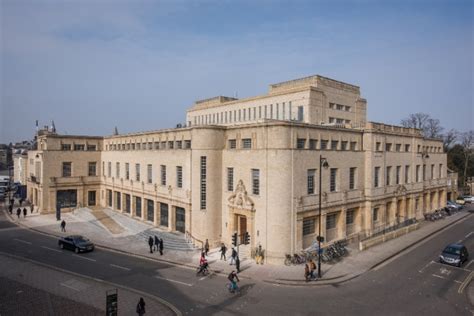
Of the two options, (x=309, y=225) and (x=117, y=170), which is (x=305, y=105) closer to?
(x=309, y=225)

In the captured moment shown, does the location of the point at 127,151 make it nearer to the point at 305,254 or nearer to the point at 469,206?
the point at 305,254

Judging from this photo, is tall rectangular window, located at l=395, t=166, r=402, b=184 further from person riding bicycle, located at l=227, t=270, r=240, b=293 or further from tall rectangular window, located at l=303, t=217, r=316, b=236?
person riding bicycle, located at l=227, t=270, r=240, b=293

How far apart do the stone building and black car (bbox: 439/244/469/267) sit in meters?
8.53

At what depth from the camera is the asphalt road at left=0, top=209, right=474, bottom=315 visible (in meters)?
18.7

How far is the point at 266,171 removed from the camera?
28.2m

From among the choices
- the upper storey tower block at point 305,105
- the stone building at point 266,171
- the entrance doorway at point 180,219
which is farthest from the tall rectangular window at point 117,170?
the entrance doorway at point 180,219

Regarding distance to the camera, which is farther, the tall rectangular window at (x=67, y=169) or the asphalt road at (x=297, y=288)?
the tall rectangular window at (x=67, y=169)

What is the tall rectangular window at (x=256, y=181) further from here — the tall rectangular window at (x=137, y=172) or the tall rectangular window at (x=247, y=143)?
the tall rectangular window at (x=137, y=172)

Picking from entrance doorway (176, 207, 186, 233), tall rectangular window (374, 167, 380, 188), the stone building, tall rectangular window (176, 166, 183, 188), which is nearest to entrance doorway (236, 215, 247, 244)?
the stone building

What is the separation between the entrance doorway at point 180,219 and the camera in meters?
35.8

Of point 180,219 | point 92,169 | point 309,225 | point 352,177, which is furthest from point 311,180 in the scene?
point 92,169

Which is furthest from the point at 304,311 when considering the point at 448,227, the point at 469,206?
the point at 469,206

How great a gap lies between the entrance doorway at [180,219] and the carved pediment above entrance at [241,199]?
7.10m

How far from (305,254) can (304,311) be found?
9.62 metres
